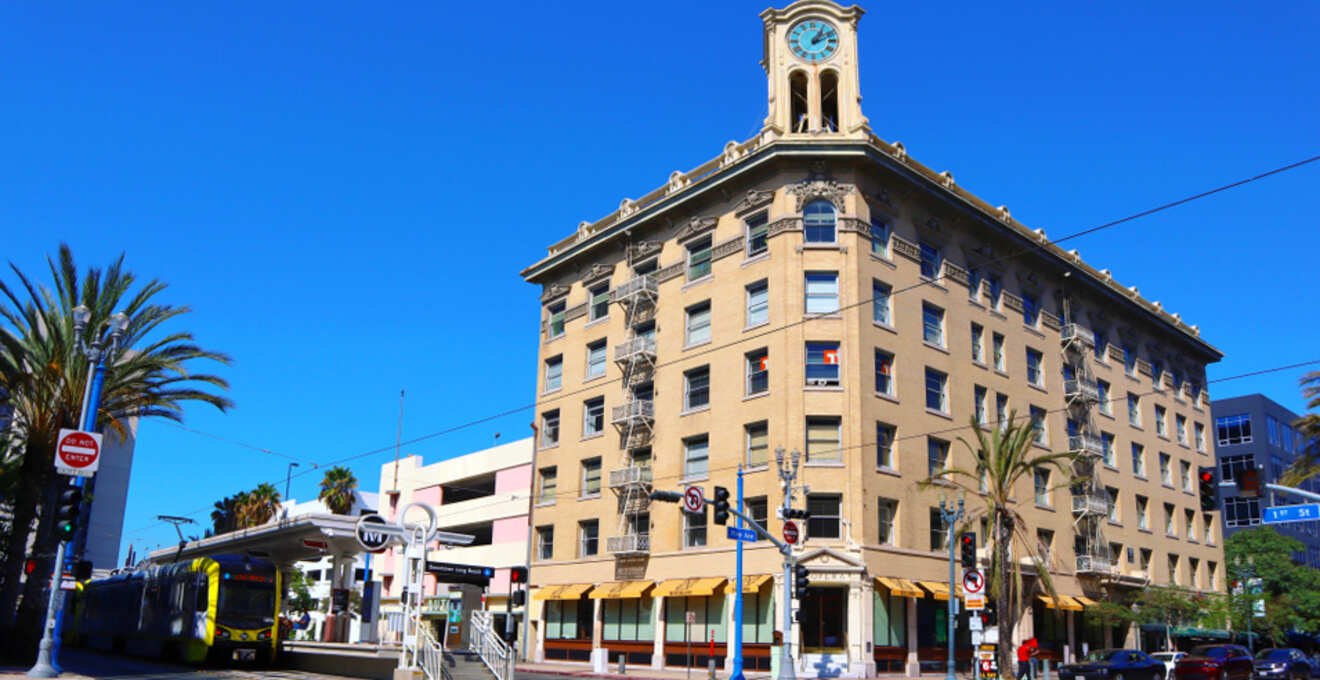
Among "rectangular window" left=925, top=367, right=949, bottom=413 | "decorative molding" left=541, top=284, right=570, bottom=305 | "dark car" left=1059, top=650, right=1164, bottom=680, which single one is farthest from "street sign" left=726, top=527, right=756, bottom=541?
"decorative molding" left=541, top=284, right=570, bottom=305

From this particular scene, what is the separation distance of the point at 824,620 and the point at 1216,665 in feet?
45.4

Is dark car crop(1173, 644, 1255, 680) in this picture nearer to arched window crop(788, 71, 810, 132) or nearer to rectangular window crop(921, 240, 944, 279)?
rectangular window crop(921, 240, 944, 279)

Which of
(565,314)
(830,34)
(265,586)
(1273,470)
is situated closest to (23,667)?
(265,586)

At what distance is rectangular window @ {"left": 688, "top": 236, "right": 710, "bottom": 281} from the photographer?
4806cm

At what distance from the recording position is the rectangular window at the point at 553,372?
55.9 metres

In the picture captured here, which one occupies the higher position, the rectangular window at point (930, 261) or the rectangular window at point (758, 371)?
the rectangular window at point (930, 261)

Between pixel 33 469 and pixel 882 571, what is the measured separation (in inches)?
1156

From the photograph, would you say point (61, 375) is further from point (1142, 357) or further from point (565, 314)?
point (1142, 357)

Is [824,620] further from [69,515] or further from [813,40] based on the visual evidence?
[69,515]

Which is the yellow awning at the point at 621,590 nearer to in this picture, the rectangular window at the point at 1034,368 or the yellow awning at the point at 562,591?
the yellow awning at the point at 562,591

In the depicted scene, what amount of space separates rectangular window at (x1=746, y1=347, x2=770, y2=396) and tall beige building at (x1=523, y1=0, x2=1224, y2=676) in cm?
14

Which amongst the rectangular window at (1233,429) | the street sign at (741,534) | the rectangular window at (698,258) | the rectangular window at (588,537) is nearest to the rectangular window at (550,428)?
the rectangular window at (588,537)

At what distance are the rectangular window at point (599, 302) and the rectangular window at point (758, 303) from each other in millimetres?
10390

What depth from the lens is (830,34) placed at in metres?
48.3
